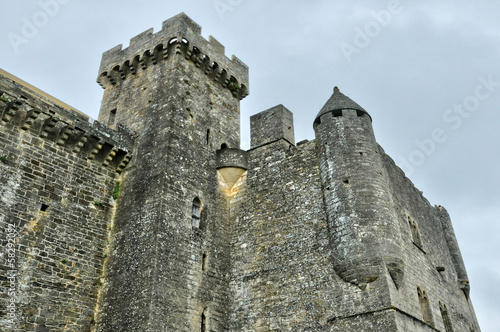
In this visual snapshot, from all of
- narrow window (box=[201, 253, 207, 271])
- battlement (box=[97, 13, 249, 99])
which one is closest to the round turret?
battlement (box=[97, 13, 249, 99])

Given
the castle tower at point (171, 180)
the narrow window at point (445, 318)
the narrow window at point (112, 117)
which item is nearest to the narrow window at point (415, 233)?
the narrow window at point (445, 318)

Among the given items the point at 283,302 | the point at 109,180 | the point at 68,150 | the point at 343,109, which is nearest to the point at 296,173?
the point at 343,109

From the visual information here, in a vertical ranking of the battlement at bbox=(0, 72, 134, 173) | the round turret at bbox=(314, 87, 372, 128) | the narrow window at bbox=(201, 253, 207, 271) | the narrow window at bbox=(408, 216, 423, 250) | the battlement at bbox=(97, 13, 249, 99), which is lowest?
the narrow window at bbox=(201, 253, 207, 271)

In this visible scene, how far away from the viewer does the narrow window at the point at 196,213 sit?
12.4 m

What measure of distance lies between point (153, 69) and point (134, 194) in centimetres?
484

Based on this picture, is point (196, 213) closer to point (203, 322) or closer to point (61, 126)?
point (203, 322)

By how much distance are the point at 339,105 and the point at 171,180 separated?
5379mm

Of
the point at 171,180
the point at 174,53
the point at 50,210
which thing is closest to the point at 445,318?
the point at 171,180

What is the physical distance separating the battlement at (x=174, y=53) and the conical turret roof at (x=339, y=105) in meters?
4.23

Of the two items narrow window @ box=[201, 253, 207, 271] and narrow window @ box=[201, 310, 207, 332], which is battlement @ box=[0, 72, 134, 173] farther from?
narrow window @ box=[201, 310, 207, 332]

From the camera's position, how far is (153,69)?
1484cm

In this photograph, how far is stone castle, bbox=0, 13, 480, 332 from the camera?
33.5 feet

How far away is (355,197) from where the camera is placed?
37.2ft

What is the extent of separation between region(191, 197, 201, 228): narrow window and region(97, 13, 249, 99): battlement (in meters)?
5.08
